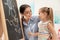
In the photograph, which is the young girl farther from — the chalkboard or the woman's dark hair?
the chalkboard

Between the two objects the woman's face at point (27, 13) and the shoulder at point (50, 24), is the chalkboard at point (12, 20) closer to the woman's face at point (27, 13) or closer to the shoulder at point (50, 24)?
the woman's face at point (27, 13)

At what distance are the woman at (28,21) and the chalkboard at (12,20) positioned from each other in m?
0.24

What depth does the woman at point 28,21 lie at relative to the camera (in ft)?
4.65

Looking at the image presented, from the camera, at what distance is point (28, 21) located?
1.44 meters

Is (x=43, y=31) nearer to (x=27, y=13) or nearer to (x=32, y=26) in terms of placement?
(x=32, y=26)

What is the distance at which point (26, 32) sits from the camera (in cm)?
142

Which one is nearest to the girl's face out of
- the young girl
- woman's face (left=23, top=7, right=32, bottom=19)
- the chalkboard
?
the young girl

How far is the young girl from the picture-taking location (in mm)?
1398

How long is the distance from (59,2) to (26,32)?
481 mm

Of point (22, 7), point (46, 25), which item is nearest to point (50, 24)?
point (46, 25)

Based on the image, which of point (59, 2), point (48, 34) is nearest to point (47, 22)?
point (48, 34)

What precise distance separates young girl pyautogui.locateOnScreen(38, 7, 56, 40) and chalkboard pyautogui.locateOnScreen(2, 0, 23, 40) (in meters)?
0.31

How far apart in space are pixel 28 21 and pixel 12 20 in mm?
350

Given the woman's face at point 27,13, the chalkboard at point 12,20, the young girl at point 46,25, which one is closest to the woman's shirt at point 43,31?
the young girl at point 46,25
